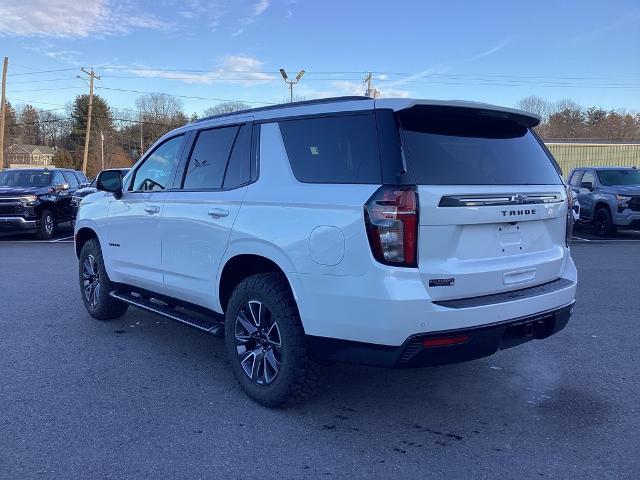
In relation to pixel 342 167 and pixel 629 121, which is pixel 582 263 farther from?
pixel 629 121

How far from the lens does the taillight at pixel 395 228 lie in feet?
9.95

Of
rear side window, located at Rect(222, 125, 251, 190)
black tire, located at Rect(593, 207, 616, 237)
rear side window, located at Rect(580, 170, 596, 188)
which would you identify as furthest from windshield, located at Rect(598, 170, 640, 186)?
rear side window, located at Rect(222, 125, 251, 190)

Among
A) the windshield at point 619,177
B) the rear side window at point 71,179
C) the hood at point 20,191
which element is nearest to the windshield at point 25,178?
the hood at point 20,191

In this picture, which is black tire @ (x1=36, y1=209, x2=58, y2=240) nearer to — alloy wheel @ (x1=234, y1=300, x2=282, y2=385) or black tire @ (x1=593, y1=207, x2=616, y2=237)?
alloy wheel @ (x1=234, y1=300, x2=282, y2=385)

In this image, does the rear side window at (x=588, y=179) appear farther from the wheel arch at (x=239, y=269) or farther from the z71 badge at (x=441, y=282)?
the z71 badge at (x=441, y=282)

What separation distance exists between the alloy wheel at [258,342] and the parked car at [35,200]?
1200 cm

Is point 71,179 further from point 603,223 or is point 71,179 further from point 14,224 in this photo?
point 603,223

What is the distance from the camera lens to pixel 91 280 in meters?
6.13

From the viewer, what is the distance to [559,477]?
2.92 m

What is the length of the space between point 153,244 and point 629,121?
82116 mm

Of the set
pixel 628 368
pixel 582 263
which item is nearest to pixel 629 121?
pixel 582 263

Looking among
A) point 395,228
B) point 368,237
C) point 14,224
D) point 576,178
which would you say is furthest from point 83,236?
point 576,178

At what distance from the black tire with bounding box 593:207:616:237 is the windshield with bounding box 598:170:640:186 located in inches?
31.3

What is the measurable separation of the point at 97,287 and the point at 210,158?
243 cm
